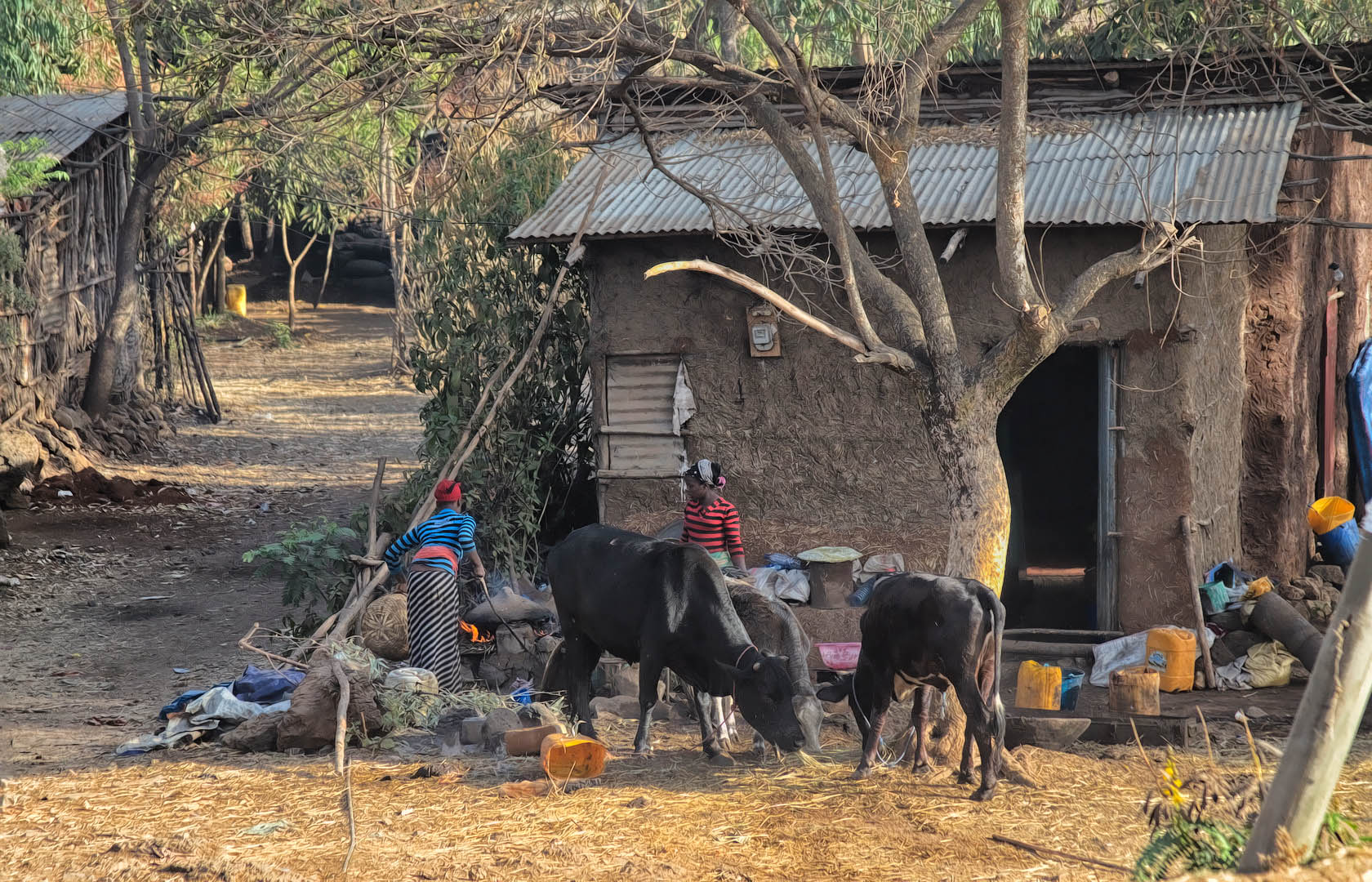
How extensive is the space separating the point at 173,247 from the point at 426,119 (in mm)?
15955

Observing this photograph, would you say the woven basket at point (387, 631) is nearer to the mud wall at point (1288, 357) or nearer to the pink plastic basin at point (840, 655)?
the pink plastic basin at point (840, 655)

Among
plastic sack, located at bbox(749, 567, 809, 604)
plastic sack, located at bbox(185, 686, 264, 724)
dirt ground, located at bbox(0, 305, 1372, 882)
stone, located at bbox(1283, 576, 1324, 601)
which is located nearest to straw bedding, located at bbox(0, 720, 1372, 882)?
dirt ground, located at bbox(0, 305, 1372, 882)

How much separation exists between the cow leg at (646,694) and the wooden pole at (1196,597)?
4281 mm

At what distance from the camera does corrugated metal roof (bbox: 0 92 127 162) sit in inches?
700

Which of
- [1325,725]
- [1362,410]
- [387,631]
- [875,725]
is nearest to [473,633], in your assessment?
[387,631]

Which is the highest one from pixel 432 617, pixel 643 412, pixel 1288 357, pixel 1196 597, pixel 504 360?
pixel 1288 357

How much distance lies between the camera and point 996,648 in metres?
6.59

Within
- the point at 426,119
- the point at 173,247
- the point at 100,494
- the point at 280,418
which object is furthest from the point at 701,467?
the point at 173,247

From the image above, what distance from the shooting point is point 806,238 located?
33.8ft

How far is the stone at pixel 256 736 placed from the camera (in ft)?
25.7

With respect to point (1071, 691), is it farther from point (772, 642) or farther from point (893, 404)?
point (893, 404)

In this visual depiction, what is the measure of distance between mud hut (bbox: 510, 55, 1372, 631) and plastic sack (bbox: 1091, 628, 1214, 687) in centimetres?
49

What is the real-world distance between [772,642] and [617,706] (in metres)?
1.17

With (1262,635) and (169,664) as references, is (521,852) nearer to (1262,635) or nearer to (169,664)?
(169,664)
